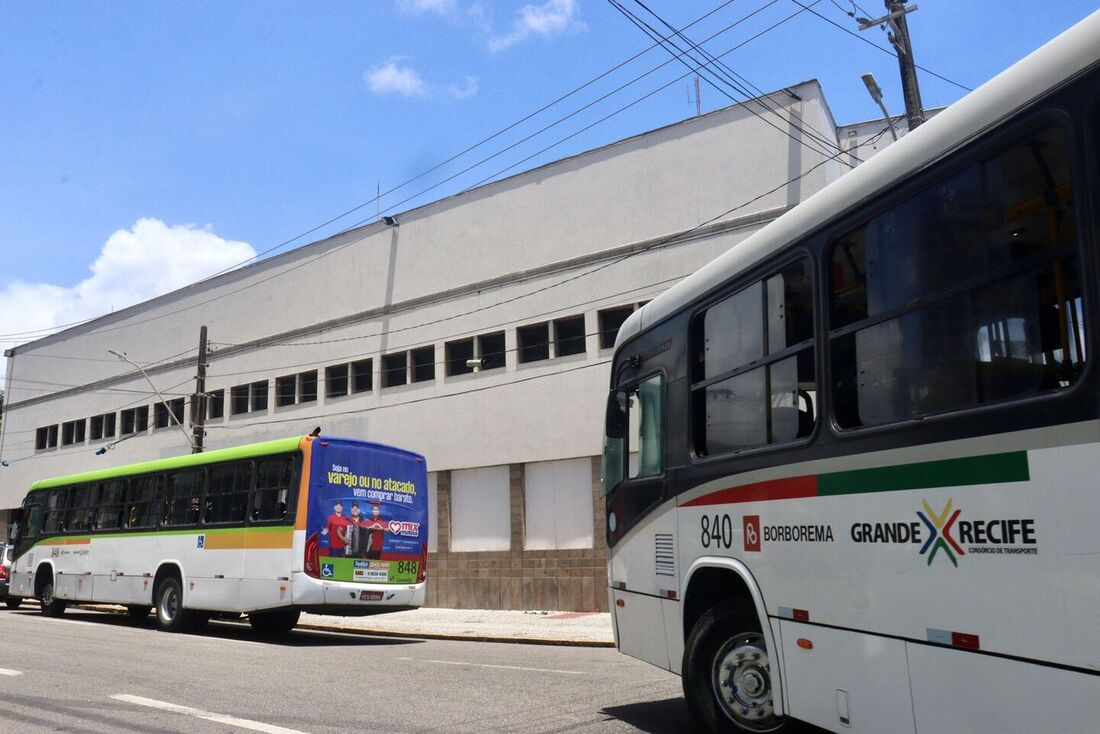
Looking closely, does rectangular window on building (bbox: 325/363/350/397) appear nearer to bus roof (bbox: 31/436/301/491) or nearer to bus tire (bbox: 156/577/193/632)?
bus roof (bbox: 31/436/301/491)

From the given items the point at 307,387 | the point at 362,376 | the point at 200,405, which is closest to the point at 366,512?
the point at 200,405

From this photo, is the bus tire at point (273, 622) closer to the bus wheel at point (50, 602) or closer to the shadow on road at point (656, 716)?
the bus wheel at point (50, 602)

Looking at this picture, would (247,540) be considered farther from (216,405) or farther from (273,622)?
(216,405)

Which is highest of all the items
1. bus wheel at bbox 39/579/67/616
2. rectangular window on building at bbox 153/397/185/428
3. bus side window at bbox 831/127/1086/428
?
rectangular window on building at bbox 153/397/185/428

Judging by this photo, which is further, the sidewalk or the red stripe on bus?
the sidewalk

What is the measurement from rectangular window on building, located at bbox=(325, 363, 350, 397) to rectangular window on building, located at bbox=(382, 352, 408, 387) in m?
1.57

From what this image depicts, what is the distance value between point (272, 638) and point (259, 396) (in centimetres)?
1623

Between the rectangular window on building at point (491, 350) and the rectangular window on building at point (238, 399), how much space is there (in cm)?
1012

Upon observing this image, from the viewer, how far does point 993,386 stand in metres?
4.19

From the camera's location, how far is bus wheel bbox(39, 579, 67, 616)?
2178 cm

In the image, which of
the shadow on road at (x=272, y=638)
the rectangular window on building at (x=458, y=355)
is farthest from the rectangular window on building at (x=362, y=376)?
the shadow on road at (x=272, y=638)

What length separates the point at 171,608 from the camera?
17.5 m

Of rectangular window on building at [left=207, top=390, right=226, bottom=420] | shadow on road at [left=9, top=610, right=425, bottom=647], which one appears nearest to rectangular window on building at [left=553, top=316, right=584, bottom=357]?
shadow on road at [left=9, top=610, right=425, bottom=647]

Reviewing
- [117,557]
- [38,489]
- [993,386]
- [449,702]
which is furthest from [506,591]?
[993,386]
